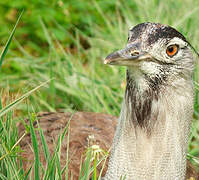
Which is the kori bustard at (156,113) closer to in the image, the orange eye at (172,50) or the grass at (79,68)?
the orange eye at (172,50)

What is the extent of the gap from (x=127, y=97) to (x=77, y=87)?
223 cm

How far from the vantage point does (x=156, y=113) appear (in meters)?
2.45

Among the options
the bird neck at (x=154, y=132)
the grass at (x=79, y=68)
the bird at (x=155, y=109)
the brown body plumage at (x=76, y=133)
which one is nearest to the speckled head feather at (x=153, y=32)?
the bird at (x=155, y=109)

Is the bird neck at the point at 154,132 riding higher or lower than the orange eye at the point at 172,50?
lower

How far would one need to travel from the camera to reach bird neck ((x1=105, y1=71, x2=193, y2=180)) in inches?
96.0

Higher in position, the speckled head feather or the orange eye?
the speckled head feather

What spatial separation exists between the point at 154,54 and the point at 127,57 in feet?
0.61

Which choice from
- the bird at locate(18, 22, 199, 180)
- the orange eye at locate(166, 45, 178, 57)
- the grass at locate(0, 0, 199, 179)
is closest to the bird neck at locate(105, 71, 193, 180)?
the bird at locate(18, 22, 199, 180)

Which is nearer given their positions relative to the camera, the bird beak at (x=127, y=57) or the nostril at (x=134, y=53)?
the bird beak at (x=127, y=57)

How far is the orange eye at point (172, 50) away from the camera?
2.43m

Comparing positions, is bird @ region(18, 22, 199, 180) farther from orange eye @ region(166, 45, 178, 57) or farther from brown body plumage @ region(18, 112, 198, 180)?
brown body plumage @ region(18, 112, 198, 180)

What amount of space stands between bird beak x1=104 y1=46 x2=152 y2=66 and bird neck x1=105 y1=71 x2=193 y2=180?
0.16 meters

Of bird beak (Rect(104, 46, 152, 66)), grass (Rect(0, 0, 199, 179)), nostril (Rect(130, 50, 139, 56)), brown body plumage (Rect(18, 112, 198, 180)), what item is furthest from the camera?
grass (Rect(0, 0, 199, 179))

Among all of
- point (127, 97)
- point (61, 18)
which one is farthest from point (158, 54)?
point (61, 18)
